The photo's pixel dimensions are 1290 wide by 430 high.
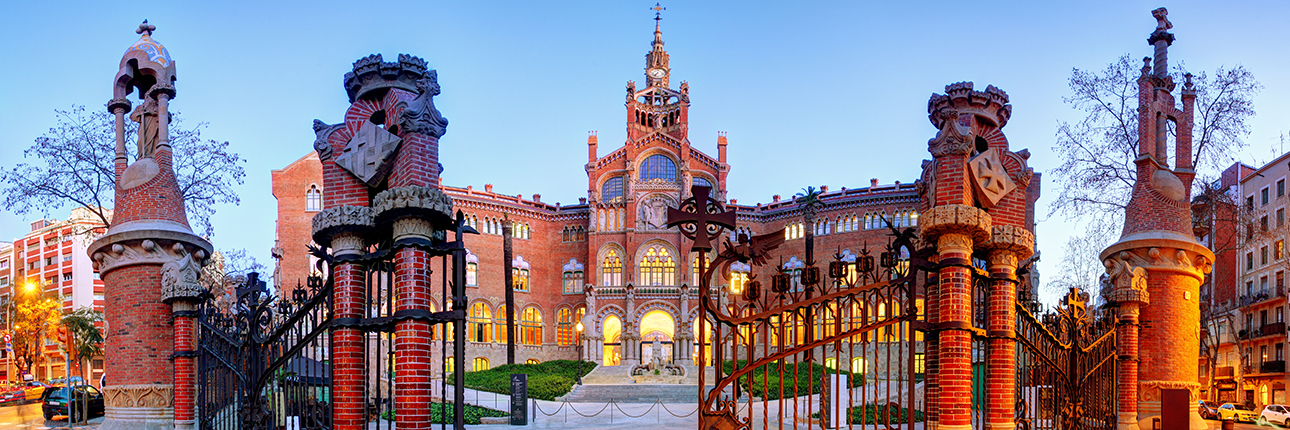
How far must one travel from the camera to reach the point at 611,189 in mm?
57469

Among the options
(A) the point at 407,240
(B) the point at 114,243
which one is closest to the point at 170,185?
(B) the point at 114,243

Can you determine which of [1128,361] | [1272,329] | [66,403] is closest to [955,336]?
[1128,361]

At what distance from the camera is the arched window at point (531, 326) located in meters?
56.4

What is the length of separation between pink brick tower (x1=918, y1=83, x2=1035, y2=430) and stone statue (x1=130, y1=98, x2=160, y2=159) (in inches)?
419

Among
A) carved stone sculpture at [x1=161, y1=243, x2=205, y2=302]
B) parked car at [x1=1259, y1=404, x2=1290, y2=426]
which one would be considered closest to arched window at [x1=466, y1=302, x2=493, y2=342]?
parked car at [x1=1259, y1=404, x2=1290, y2=426]

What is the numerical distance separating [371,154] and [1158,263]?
37.1 ft

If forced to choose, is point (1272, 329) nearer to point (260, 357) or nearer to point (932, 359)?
point (932, 359)

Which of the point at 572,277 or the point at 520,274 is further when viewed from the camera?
the point at 572,277

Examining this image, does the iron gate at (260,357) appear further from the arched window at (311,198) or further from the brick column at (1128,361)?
the arched window at (311,198)

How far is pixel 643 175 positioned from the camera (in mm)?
57312

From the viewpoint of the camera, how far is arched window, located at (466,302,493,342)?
54.4 metres

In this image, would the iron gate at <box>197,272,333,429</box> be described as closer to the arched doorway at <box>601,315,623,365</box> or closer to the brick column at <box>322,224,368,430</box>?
the brick column at <box>322,224,368,430</box>

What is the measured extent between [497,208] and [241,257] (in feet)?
75.6

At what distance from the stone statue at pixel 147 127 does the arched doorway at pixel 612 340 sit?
4126cm
